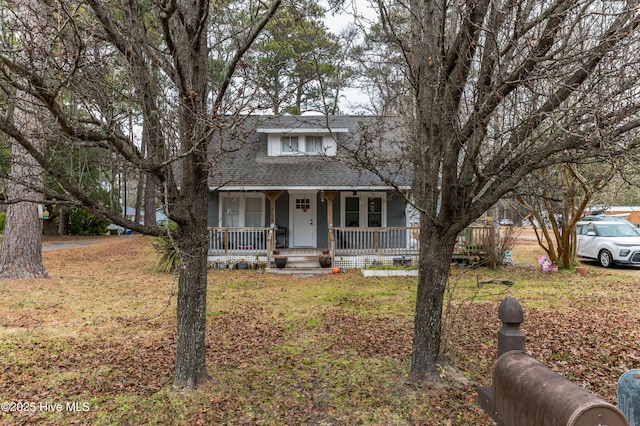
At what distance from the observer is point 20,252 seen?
9383mm

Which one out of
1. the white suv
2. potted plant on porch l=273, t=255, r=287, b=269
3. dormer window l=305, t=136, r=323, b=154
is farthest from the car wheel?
potted plant on porch l=273, t=255, r=287, b=269

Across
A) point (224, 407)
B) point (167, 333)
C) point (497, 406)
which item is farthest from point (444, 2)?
point (167, 333)

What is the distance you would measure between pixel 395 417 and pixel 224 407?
1.65 metres

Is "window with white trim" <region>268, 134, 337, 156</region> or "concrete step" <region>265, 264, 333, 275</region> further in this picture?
"window with white trim" <region>268, 134, 337, 156</region>

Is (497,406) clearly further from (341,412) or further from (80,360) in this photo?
(80,360)

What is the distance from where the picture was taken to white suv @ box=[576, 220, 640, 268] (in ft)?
41.8

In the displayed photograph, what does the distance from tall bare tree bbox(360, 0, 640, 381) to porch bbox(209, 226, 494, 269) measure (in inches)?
345

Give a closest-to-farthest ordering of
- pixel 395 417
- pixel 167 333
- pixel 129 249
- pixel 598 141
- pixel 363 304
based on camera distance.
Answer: pixel 598 141
pixel 395 417
pixel 167 333
pixel 363 304
pixel 129 249

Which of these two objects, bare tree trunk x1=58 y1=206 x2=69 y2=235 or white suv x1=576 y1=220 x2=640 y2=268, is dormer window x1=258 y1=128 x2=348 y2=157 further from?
bare tree trunk x1=58 y1=206 x2=69 y2=235

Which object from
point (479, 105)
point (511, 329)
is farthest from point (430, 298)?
point (479, 105)

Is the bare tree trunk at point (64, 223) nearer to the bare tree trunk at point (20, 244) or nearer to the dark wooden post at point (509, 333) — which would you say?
the bare tree trunk at point (20, 244)

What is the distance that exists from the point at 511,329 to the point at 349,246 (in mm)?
11223

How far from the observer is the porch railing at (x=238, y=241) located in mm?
13148

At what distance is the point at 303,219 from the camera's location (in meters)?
14.6
